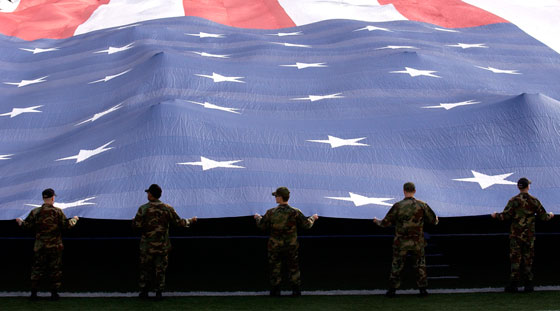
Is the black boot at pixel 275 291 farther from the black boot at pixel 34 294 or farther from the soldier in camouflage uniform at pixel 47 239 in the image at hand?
the black boot at pixel 34 294

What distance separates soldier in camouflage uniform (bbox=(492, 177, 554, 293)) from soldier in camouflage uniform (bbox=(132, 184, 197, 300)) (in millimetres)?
3485

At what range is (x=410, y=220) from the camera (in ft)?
22.8

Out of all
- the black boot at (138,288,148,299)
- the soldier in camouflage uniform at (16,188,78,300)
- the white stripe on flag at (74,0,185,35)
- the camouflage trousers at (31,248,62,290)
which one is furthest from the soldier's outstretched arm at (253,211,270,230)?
the white stripe on flag at (74,0,185,35)

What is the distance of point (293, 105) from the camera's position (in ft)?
31.4

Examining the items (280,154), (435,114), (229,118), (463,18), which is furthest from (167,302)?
(463,18)

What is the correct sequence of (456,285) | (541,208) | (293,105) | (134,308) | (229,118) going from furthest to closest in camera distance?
(293,105) → (229,118) → (456,285) → (541,208) → (134,308)

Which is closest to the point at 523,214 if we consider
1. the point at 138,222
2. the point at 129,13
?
the point at 138,222

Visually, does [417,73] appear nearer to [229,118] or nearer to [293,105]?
[293,105]

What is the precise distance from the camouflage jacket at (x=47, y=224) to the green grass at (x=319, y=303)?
0.61m

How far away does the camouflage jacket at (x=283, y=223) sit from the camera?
7039 millimetres

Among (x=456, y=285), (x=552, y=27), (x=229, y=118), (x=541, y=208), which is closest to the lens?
(x=541, y=208)

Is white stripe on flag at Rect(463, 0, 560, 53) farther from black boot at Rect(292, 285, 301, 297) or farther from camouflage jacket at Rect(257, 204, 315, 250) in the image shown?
black boot at Rect(292, 285, 301, 297)

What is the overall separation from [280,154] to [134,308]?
8.67 ft

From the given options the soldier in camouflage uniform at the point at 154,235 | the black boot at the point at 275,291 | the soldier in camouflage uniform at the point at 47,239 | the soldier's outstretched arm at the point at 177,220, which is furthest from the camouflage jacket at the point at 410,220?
the soldier in camouflage uniform at the point at 47,239
